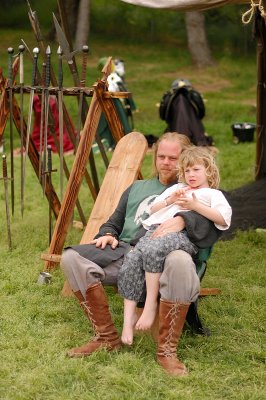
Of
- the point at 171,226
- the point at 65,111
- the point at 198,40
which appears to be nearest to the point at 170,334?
the point at 171,226

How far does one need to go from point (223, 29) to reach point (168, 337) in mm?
20100

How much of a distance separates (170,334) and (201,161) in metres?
0.90

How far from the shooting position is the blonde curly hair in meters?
4.01

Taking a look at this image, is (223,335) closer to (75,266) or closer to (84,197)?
(75,266)

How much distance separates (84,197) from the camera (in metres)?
8.44

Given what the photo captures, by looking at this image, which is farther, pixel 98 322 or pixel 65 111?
pixel 65 111

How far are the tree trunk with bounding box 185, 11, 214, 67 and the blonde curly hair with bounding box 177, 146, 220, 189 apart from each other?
596 inches

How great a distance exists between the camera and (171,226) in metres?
3.92

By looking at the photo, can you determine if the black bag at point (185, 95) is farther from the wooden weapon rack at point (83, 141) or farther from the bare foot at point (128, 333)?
the bare foot at point (128, 333)

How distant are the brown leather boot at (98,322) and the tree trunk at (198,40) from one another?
1554cm

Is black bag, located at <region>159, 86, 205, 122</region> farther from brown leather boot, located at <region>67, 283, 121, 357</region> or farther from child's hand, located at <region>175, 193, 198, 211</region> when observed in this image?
brown leather boot, located at <region>67, 283, 121, 357</region>

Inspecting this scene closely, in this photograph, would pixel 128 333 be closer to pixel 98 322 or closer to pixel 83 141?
pixel 98 322

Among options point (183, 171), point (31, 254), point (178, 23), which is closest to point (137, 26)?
point (178, 23)

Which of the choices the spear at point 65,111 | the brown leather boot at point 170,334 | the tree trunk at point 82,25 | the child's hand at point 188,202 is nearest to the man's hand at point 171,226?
the child's hand at point 188,202
